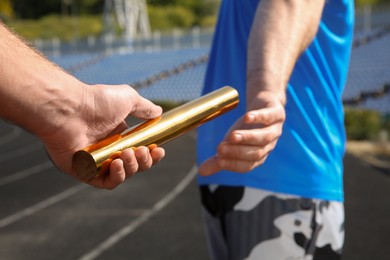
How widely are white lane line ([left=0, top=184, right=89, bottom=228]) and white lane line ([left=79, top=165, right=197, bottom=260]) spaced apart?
1073 millimetres

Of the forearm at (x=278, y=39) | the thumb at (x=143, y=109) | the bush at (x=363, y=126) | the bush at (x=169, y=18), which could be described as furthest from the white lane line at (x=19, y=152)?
the bush at (x=169, y=18)

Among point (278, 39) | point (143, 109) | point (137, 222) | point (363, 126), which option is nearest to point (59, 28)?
point (363, 126)

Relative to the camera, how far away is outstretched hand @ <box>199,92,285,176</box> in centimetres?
114

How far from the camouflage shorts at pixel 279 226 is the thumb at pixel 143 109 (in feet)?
2.11

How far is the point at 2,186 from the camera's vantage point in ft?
27.3

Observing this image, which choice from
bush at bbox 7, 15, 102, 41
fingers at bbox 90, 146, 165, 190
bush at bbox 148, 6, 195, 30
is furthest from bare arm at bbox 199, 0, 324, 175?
bush at bbox 148, 6, 195, 30

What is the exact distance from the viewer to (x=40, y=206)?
22.8 feet

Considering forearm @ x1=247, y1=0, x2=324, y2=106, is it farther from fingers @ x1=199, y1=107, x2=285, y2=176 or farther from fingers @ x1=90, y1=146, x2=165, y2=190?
fingers @ x1=90, y1=146, x2=165, y2=190

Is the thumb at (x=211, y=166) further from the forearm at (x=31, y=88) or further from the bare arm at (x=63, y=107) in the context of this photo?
the forearm at (x=31, y=88)

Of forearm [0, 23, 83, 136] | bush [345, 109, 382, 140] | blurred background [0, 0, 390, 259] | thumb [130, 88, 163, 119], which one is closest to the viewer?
forearm [0, 23, 83, 136]

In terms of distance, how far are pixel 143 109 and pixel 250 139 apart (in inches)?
8.8

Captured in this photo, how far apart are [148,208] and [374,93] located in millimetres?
11872

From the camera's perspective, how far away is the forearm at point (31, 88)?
85 centimetres

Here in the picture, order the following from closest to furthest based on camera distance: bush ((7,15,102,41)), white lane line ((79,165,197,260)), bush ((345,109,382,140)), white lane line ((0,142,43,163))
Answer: white lane line ((79,165,197,260)), white lane line ((0,142,43,163)), bush ((345,109,382,140)), bush ((7,15,102,41))
